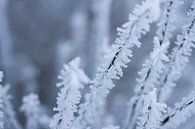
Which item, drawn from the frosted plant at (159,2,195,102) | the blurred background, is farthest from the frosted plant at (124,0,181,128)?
the blurred background

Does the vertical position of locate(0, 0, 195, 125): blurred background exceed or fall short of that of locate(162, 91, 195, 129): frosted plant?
it exceeds it

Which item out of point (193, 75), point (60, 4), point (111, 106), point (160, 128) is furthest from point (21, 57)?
point (160, 128)

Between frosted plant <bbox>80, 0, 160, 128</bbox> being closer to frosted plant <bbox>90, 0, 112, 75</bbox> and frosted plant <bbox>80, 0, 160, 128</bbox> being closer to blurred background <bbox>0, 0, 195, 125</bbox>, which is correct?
frosted plant <bbox>90, 0, 112, 75</bbox>

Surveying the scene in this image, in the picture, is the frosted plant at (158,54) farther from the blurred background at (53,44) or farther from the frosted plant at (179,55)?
the blurred background at (53,44)

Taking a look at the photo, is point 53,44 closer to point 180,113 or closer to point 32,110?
point 32,110

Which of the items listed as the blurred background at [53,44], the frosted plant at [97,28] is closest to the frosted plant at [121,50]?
the frosted plant at [97,28]

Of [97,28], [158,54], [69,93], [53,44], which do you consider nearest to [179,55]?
[158,54]

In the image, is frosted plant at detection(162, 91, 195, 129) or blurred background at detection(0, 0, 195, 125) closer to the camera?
frosted plant at detection(162, 91, 195, 129)
